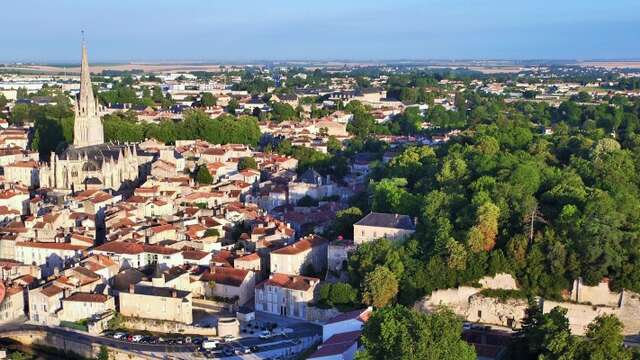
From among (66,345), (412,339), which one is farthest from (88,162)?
(412,339)

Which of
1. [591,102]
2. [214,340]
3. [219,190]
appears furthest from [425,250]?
[591,102]

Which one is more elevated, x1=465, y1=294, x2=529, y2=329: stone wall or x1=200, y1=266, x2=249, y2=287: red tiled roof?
x1=200, y1=266, x2=249, y2=287: red tiled roof

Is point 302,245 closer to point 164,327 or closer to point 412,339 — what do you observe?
point 164,327

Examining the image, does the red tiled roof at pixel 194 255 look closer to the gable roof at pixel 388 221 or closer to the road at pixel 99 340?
the road at pixel 99 340

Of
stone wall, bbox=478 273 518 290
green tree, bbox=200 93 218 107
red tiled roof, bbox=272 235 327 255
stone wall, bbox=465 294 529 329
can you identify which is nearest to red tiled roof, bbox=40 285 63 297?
red tiled roof, bbox=272 235 327 255

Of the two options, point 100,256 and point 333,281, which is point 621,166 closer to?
point 333,281

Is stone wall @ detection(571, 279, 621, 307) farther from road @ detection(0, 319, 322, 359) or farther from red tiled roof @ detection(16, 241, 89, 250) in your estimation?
red tiled roof @ detection(16, 241, 89, 250)

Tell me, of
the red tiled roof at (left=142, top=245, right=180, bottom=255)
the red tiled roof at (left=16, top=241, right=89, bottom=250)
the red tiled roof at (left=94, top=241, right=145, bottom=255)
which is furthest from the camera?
the red tiled roof at (left=16, top=241, right=89, bottom=250)
